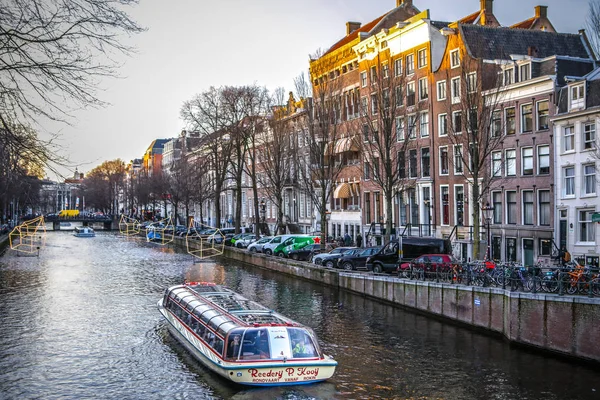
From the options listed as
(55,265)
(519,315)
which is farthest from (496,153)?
(55,265)

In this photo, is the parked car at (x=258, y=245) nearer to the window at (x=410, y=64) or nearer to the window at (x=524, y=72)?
the window at (x=410, y=64)

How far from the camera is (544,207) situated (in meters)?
44.6

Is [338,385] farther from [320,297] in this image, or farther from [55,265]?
[55,265]

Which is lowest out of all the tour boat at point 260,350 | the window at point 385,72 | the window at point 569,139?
the tour boat at point 260,350

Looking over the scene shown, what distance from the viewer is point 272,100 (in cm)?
7331

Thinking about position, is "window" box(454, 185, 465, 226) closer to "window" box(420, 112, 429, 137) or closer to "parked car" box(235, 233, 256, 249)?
"window" box(420, 112, 429, 137)

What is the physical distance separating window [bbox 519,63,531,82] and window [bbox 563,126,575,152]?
16.9 feet

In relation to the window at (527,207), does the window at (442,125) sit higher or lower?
higher

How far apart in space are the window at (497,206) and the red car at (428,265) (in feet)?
38.2

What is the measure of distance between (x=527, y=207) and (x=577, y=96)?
27.3ft

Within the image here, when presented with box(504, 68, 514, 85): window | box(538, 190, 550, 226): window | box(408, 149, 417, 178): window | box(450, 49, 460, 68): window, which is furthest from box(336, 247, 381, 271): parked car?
box(450, 49, 460, 68): window

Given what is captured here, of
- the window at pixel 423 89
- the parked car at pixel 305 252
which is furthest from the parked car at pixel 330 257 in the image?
the window at pixel 423 89

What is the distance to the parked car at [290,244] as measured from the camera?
58.2 meters

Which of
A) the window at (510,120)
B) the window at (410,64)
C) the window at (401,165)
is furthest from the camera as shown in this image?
the window at (410,64)
